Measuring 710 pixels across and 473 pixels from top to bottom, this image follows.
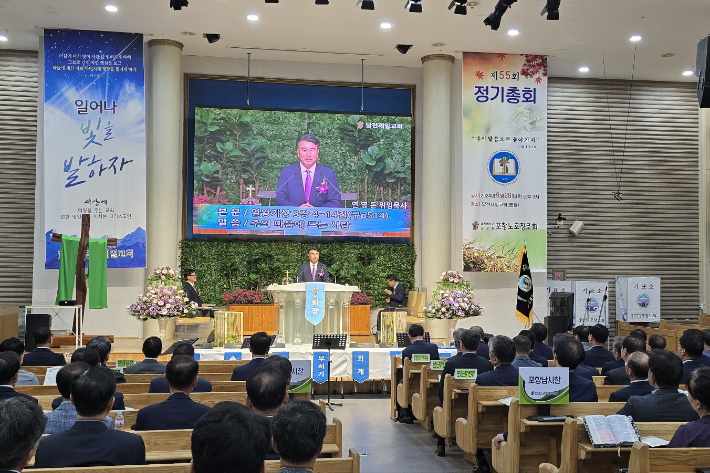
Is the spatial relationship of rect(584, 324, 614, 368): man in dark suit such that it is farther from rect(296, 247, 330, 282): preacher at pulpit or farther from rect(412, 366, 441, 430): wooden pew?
rect(296, 247, 330, 282): preacher at pulpit

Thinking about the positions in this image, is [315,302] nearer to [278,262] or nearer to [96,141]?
[278,262]

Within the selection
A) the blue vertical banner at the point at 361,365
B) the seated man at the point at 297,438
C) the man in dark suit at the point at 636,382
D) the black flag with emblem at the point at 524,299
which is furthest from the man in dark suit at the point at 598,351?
the seated man at the point at 297,438

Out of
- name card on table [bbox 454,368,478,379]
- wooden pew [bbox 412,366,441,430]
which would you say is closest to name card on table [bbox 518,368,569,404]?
name card on table [bbox 454,368,478,379]

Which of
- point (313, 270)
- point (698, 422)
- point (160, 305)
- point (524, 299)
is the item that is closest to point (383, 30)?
point (313, 270)

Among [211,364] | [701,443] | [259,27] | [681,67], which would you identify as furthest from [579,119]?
[701,443]

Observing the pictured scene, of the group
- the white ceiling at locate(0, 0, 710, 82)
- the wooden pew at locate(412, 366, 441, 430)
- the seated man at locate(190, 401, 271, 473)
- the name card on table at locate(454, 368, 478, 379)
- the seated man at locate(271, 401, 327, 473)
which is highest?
the white ceiling at locate(0, 0, 710, 82)

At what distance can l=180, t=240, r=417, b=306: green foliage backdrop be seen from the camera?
14.1 m

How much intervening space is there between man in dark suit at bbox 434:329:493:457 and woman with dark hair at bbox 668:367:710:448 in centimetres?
306

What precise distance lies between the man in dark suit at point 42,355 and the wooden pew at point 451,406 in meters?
3.61

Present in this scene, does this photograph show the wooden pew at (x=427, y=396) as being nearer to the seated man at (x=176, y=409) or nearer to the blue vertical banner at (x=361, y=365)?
the blue vertical banner at (x=361, y=365)

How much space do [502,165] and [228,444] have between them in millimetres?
12516

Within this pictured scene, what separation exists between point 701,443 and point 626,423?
1.35 feet

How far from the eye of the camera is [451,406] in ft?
21.9

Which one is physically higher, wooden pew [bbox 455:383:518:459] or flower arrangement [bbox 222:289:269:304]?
flower arrangement [bbox 222:289:269:304]
